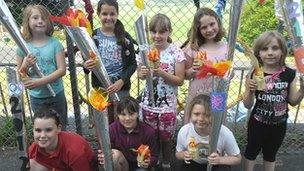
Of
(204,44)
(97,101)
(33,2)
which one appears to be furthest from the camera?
(33,2)

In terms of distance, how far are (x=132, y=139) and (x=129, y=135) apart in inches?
1.5

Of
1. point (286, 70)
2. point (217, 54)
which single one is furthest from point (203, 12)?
point (286, 70)

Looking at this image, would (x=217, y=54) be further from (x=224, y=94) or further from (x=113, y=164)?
(x=113, y=164)

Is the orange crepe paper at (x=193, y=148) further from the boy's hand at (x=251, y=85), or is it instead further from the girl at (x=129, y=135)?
the boy's hand at (x=251, y=85)

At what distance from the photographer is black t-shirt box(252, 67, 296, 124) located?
125 inches

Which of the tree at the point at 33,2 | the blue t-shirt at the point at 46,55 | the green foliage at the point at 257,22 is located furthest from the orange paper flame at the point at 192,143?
the green foliage at the point at 257,22

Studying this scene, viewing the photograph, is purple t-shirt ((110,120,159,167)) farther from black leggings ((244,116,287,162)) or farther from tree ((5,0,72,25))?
tree ((5,0,72,25))

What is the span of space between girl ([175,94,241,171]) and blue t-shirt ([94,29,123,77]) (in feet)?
2.25

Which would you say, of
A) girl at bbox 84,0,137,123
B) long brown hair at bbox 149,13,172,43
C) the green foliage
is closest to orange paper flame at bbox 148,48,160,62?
long brown hair at bbox 149,13,172,43

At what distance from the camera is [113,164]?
10.5 feet

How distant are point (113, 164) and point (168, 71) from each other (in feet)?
2.61

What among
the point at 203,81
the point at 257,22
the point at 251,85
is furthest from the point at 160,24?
the point at 257,22

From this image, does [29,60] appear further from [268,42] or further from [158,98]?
[268,42]

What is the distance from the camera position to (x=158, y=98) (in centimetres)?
351
